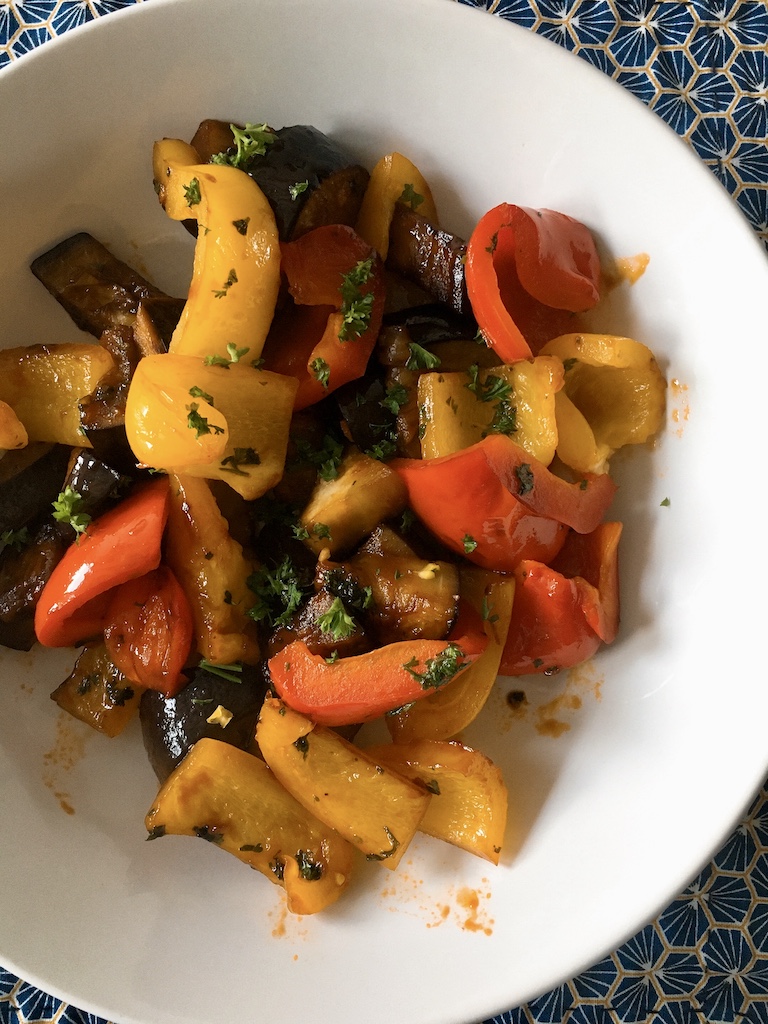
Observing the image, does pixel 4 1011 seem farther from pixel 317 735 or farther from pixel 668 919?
pixel 668 919

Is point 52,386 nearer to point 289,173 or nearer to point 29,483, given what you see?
point 29,483

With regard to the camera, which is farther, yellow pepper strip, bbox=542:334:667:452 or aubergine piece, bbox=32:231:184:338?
aubergine piece, bbox=32:231:184:338

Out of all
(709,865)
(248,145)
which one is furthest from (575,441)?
(709,865)

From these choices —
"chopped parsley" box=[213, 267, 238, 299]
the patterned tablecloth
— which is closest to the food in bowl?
"chopped parsley" box=[213, 267, 238, 299]

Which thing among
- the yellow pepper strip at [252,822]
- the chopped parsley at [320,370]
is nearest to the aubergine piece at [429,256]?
the chopped parsley at [320,370]

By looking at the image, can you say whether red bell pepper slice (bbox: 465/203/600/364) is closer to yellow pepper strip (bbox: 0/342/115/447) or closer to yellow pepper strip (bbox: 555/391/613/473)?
yellow pepper strip (bbox: 555/391/613/473)

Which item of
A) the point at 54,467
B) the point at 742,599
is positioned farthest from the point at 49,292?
the point at 742,599

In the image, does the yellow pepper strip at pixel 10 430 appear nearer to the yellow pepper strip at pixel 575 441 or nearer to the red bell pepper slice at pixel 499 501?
the red bell pepper slice at pixel 499 501
